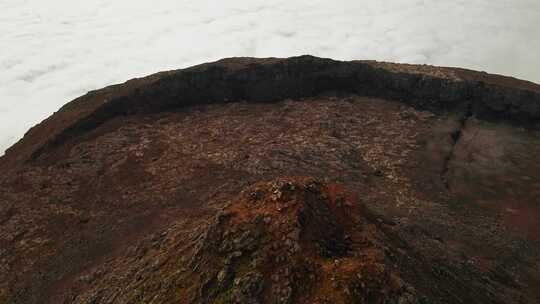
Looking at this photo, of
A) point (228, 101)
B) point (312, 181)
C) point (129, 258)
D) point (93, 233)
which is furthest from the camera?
point (228, 101)

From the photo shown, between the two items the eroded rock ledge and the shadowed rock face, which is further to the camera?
the eroded rock ledge

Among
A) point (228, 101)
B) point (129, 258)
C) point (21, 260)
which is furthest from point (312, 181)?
point (228, 101)

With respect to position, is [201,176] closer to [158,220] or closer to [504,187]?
[158,220]

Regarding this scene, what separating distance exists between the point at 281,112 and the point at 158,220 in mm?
14165

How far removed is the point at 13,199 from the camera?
2456 centimetres

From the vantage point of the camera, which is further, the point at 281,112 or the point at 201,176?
the point at 281,112

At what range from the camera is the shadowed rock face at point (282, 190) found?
1348 cm

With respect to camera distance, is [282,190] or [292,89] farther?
[292,89]

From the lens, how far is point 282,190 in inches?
587

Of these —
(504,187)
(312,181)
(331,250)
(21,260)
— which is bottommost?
(504,187)

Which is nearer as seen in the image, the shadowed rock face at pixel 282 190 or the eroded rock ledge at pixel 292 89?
the shadowed rock face at pixel 282 190

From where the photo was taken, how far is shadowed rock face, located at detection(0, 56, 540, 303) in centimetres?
1348

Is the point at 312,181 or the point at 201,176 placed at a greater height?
the point at 312,181

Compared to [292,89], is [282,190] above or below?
above
